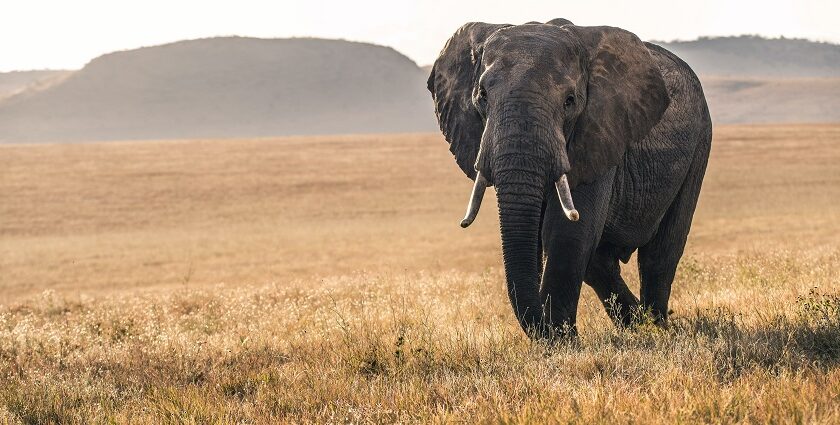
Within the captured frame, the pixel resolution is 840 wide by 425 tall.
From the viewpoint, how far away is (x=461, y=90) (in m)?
7.27

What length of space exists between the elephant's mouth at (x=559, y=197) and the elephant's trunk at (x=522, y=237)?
0.43 ft

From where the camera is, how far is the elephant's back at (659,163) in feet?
26.0

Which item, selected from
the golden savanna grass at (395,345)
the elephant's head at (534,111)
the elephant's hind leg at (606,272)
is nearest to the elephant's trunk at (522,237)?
the elephant's head at (534,111)

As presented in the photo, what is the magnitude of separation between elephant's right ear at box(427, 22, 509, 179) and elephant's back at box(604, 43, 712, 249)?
132cm

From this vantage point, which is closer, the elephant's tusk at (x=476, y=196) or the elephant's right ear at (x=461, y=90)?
the elephant's tusk at (x=476, y=196)

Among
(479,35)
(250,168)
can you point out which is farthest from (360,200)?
(479,35)

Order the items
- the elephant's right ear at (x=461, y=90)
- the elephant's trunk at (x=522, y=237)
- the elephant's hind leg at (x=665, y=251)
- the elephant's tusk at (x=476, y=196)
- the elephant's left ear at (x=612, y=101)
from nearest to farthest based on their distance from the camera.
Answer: the elephant's trunk at (x=522, y=237) → the elephant's tusk at (x=476, y=196) → the elephant's left ear at (x=612, y=101) → the elephant's right ear at (x=461, y=90) → the elephant's hind leg at (x=665, y=251)

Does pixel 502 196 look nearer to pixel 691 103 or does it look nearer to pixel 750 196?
pixel 691 103

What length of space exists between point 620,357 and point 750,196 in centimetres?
3668

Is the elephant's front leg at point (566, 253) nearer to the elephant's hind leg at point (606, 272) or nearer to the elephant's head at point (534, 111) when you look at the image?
the elephant's head at point (534, 111)

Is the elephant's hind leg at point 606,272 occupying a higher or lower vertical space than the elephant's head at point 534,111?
lower

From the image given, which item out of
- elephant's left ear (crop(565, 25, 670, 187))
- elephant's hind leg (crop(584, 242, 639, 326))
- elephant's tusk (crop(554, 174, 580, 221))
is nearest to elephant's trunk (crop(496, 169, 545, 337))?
elephant's tusk (crop(554, 174, 580, 221))

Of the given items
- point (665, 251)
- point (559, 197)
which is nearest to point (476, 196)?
point (559, 197)

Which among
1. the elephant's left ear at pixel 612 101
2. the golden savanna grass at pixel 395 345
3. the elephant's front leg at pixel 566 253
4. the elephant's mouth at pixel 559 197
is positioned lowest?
the golden savanna grass at pixel 395 345
